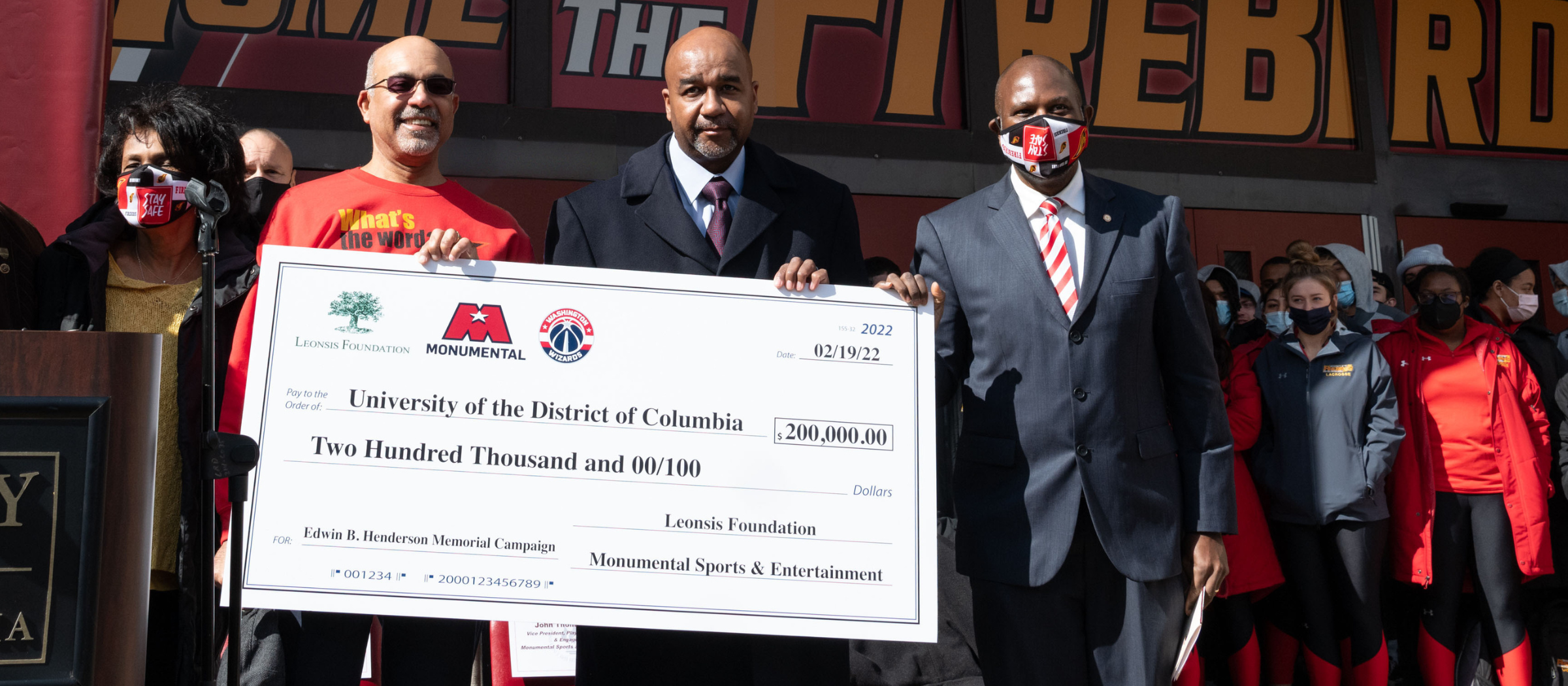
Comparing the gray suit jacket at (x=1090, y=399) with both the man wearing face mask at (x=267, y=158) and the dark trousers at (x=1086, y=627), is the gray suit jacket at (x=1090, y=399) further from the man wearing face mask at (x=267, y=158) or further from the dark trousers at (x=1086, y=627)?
the man wearing face mask at (x=267, y=158)

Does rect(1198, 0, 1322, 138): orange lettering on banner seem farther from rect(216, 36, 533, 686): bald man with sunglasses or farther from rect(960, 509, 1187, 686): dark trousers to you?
rect(216, 36, 533, 686): bald man with sunglasses

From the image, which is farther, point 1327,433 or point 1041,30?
point 1041,30

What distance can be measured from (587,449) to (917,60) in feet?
20.3

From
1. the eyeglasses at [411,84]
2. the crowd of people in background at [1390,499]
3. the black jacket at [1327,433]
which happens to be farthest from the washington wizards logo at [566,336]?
the black jacket at [1327,433]

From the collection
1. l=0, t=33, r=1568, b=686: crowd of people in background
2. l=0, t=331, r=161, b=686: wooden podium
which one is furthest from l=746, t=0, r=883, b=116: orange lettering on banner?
l=0, t=331, r=161, b=686: wooden podium

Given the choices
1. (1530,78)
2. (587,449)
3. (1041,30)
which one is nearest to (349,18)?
(1041,30)

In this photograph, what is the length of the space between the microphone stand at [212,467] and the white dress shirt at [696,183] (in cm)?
88

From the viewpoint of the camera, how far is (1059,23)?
8266 mm

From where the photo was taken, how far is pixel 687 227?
237cm

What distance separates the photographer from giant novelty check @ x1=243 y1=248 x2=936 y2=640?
2.10 metres

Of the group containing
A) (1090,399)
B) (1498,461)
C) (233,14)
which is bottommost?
(1498,461)

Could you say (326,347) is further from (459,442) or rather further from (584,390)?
(584,390)

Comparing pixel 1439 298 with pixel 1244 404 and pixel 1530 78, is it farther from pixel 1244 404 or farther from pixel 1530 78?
pixel 1530 78

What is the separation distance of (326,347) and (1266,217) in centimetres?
759
